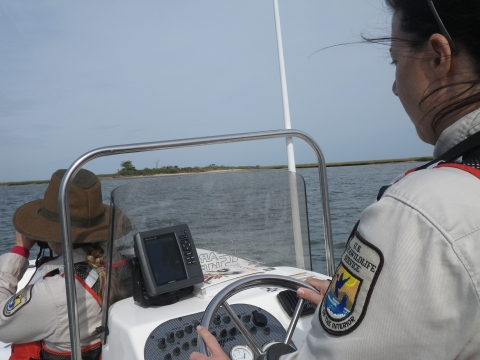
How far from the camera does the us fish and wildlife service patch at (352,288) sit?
65 cm

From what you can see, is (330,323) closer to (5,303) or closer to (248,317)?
(248,317)

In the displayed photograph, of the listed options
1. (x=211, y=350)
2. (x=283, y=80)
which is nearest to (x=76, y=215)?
(x=211, y=350)

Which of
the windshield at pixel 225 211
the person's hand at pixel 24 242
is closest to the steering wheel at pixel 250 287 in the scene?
the windshield at pixel 225 211

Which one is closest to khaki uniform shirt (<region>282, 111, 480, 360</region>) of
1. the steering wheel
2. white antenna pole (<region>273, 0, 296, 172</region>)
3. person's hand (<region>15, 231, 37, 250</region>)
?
the steering wheel

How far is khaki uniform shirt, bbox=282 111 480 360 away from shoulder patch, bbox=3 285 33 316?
142cm

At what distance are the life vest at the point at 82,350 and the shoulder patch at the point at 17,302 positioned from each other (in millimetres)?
127

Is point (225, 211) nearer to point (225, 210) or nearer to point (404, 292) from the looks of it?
point (225, 210)

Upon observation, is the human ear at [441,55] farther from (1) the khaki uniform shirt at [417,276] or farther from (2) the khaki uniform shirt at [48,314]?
(2) the khaki uniform shirt at [48,314]

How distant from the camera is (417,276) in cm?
61

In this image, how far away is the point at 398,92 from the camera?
0.82 metres

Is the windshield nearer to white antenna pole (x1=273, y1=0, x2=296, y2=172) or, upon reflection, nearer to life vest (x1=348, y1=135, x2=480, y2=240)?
white antenna pole (x1=273, y1=0, x2=296, y2=172)

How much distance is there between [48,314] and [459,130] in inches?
62.1

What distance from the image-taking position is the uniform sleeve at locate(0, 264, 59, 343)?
1789mm

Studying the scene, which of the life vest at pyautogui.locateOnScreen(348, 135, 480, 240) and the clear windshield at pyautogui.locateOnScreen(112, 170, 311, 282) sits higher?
the life vest at pyautogui.locateOnScreen(348, 135, 480, 240)
